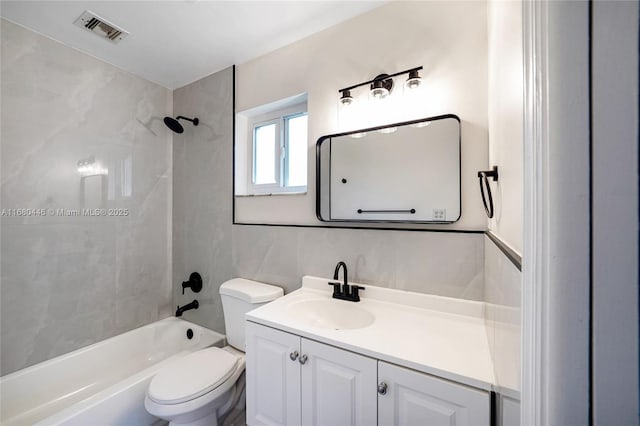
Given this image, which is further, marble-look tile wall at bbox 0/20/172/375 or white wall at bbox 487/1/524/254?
marble-look tile wall at bbox 0/20/172/375

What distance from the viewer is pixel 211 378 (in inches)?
47.9

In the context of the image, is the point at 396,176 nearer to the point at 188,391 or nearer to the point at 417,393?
the point at 417,393

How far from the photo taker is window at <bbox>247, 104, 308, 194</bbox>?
1.66 metres

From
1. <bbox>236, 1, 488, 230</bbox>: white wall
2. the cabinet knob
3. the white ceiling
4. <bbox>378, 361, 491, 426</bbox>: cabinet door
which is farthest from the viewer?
the white ceiling

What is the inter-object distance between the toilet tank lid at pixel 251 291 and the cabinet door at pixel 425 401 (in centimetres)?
85

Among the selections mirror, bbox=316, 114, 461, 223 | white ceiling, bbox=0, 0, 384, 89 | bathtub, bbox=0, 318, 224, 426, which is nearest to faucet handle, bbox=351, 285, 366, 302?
mirror, bbox=316, 114, 461, 223

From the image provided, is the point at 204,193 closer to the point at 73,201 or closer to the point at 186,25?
the point at 73,201

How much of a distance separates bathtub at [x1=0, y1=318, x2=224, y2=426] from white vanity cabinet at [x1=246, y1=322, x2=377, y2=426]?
742mm

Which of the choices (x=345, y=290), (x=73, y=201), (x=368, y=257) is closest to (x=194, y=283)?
(x=73, y=201)

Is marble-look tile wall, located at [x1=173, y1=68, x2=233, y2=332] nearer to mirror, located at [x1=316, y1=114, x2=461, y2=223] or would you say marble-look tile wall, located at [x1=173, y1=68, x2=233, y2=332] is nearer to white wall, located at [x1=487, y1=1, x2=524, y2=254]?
mirror, located at [x1=316, y1=114, x2=461, y2=223]

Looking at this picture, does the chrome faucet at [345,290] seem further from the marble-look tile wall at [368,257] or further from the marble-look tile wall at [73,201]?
the marble-look tile wall at [73,201]

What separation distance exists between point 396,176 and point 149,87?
2236 millimetres

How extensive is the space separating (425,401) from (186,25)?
221 cm

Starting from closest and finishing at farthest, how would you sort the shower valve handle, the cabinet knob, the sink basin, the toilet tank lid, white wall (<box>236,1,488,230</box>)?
the cabinet knob < white wall (<box>236,1,488,230</box>) < the sink basin < the toilet tank lid < the shower valve handle
